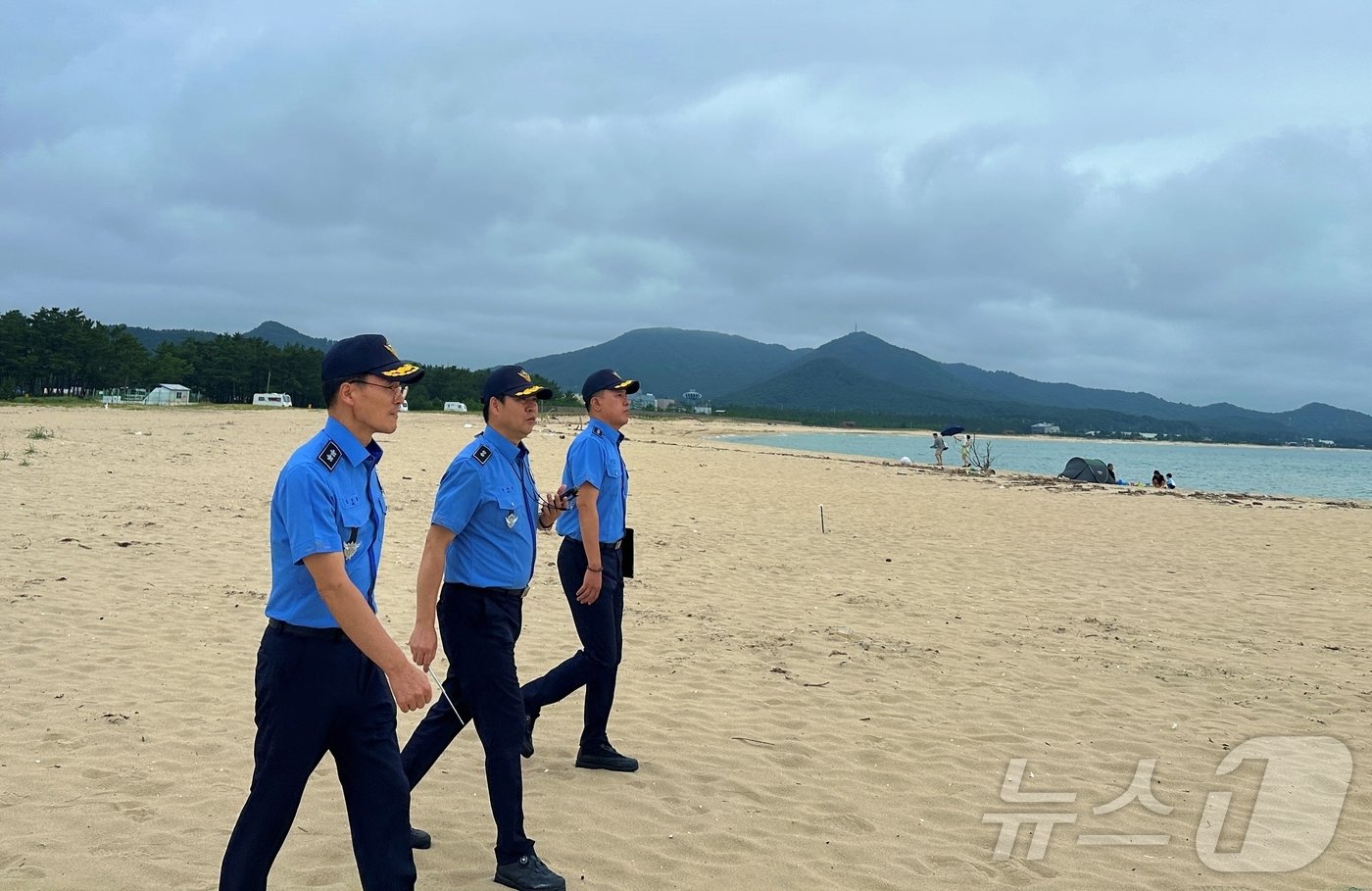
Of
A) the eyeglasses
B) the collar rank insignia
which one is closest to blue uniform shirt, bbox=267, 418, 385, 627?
the collar rank insignia

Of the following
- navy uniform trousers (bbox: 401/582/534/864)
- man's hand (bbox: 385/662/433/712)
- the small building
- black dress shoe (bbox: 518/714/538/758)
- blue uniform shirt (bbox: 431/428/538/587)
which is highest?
the small building

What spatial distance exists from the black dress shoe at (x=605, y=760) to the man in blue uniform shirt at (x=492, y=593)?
1.03 m

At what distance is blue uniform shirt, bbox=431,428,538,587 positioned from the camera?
3473 mm

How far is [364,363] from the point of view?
2.71 m

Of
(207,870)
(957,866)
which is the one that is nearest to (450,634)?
(207,870)

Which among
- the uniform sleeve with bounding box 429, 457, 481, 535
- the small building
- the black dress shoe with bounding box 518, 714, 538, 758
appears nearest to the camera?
the uniform sleeve with bounding box 429, 457, 481, 535

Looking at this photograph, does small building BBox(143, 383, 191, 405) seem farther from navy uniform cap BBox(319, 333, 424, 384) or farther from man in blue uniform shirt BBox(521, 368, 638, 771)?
navy uniform cap BBox(319, 333, 424, 384)

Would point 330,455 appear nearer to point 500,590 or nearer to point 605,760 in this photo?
point 500,590

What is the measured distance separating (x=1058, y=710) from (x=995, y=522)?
36.1ft

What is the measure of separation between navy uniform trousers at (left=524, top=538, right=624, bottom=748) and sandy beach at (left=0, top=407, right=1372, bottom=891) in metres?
0.35

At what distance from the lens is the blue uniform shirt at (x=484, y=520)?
11.4 ft

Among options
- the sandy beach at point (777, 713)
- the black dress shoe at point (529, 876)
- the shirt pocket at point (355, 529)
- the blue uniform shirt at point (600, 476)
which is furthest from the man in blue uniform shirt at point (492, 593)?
the blue uniform shirt at point (600, 476)

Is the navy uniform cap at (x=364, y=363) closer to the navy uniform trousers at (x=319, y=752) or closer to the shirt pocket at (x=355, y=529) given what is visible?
the shirt pocket at (x=355, y=529)

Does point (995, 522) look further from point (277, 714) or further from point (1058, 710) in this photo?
point (277, 714)
